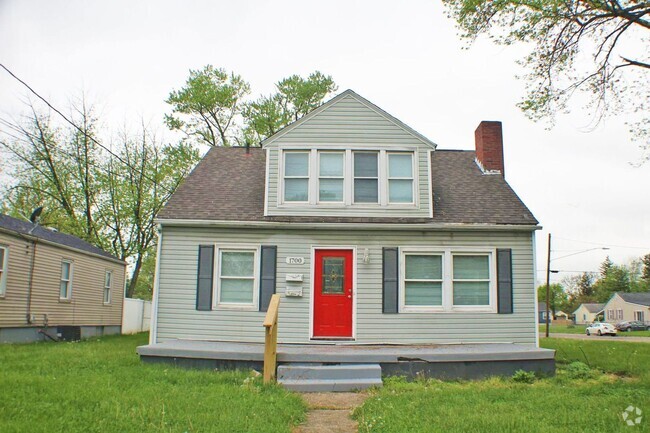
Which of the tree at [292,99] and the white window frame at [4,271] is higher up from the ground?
the tree at [292,99]

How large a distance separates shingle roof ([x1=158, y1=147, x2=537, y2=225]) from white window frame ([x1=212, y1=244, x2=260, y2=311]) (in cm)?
63

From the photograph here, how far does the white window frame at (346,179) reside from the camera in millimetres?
12203

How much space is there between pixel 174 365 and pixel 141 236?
21.3 m

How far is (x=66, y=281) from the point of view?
60.1 ft

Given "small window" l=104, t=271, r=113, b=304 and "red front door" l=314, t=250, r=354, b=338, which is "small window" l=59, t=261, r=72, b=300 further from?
"red front door" l=314, t=250, r=354, b=338

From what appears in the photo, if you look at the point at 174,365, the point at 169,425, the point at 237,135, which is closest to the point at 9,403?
the point at 169,425

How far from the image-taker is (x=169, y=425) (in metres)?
5.58

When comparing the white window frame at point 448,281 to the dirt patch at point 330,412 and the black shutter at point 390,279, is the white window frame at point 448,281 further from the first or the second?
the dirt patch at point 330,412

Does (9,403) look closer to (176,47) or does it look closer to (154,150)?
(176,47)

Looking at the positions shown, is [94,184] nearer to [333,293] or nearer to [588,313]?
[333,293]

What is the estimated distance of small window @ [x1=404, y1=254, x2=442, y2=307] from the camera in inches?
467

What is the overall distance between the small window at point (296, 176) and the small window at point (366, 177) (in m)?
1.14

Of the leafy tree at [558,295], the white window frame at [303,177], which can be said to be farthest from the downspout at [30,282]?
the leafy tree at [558,295]

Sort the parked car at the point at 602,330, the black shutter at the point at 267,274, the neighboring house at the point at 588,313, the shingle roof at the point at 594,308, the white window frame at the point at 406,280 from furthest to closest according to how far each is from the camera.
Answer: the shingle roof at the point at 594,308, the neighboring house at the point at 588,313, the parked car at the point at 602,330, the white window frame at the point at 406,280, the black shutter at the point at 267,274
